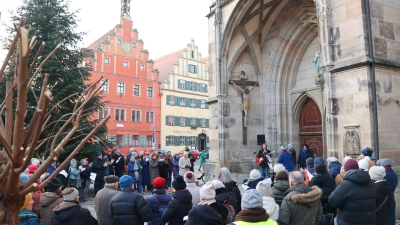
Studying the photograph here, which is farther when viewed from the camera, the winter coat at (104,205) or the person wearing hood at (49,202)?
the winter coat at (104,205)

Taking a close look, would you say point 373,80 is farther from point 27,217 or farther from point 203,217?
point 27,217

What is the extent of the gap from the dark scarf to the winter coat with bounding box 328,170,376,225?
5.40 feet

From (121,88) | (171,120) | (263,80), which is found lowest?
(263,80)

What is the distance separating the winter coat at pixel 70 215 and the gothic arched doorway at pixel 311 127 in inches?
410

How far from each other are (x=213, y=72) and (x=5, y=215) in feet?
Answer: 38.9

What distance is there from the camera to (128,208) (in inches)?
160

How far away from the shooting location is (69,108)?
12867 millimetres

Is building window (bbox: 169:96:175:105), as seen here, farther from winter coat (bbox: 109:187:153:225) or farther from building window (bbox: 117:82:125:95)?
winter coat (bbox: 109:187:153:225)

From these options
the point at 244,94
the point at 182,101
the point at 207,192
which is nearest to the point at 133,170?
the point at 244,94

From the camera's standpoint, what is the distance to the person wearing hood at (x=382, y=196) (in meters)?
4.44

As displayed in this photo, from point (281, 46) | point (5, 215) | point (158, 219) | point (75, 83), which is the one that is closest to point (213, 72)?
point (281, 46)

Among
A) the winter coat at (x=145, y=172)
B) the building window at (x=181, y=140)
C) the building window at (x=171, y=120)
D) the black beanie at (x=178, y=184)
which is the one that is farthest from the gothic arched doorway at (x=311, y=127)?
the building window at (x=181, y=140)

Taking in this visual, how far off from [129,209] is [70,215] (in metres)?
0.77

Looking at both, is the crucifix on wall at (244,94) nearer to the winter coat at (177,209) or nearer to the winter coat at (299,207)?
the winter coat at (177,209)
